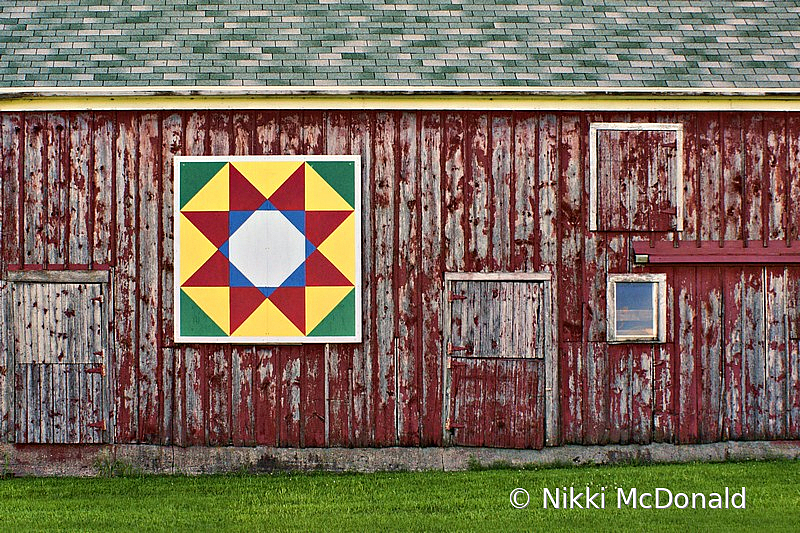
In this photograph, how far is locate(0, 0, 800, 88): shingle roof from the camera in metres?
9.99

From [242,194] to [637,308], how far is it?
151 inches

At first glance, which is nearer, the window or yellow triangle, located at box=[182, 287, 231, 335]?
yellow triangle, located at box=[182, 287, 231, 335]

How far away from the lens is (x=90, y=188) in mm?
9883

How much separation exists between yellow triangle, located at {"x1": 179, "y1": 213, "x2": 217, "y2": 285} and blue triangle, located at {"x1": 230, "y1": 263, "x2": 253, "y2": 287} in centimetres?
26

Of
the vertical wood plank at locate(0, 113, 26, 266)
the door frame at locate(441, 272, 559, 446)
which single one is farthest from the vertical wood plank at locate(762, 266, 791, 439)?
the vertical wood plank at locate(0, 113, 26, 266)

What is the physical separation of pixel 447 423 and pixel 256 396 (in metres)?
1.79

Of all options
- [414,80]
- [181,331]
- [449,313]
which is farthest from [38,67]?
[449,313]

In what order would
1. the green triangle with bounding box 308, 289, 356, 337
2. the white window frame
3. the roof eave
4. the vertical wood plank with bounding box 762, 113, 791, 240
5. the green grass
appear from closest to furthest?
1. the green grass
2. the roof eave
3. the green triangle with bounding box 308, 289, 356, 337
4. the white window frame
5. the vertical wood plank with bounding box 762, 113, 791, 240

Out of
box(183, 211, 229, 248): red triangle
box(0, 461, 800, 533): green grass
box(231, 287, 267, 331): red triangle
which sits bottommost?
box(0, 461, 800, 533): green grass

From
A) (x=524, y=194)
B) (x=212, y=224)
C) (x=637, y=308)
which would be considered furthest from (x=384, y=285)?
(x=637, y=308)

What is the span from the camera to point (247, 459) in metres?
9.82

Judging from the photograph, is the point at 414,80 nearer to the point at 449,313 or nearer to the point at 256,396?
the point at 449,313

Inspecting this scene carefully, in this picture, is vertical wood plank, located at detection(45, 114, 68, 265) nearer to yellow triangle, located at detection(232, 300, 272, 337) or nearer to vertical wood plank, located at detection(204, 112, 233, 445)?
vertical wood plank, located at detection(204, 112, 233, 445)

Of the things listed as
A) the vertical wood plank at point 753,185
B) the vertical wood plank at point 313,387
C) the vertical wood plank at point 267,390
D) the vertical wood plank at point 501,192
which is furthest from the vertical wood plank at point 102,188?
the vertical wood plank at point 753,185
